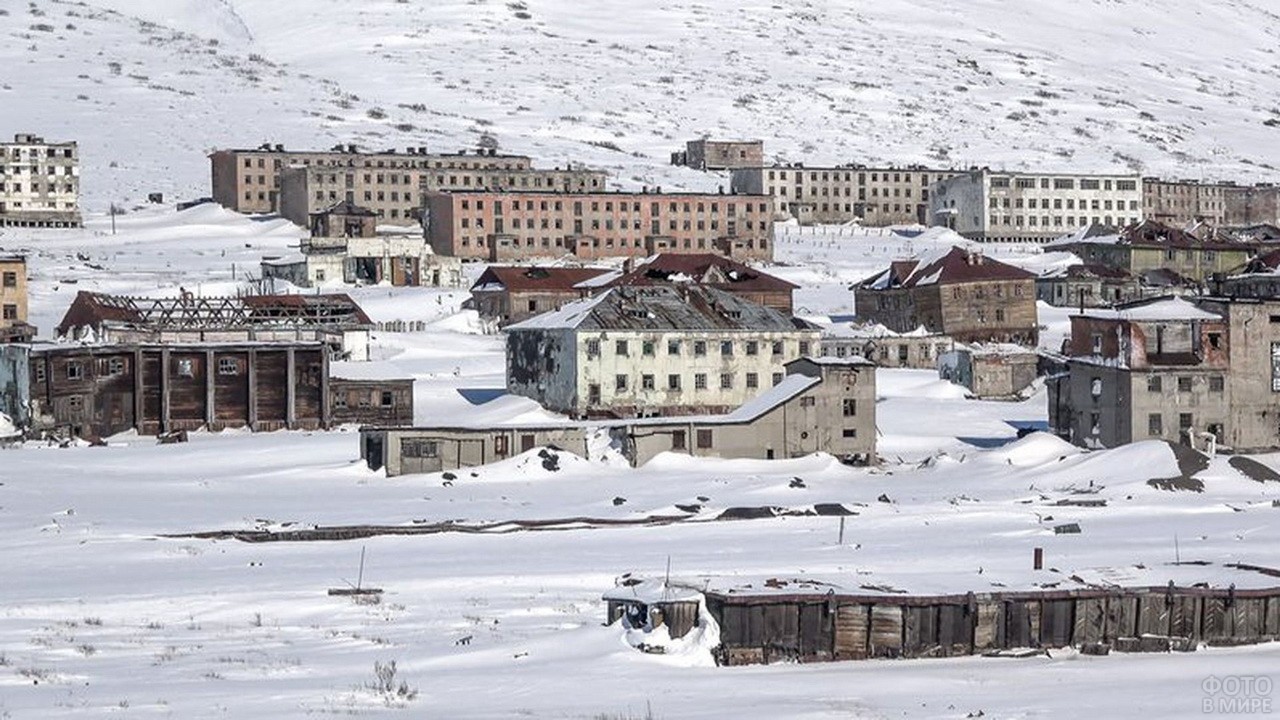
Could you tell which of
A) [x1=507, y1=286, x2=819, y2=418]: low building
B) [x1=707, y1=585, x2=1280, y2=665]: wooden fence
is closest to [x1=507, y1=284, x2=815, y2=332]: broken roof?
[x1=507, y1=286, x2=819, y2=418]: low building

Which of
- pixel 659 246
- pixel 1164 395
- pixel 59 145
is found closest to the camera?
pixel 1164 395

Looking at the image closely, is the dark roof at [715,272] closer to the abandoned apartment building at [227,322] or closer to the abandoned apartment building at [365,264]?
the abandoned apartment building at [227,322]

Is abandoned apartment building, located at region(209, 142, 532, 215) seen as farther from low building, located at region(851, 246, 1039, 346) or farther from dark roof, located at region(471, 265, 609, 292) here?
low building, located at region(851, 246, 1039, 346)

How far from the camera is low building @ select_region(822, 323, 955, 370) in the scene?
9562 centimetres

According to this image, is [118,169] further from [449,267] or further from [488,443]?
[488,443]

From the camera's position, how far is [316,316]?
89.7m

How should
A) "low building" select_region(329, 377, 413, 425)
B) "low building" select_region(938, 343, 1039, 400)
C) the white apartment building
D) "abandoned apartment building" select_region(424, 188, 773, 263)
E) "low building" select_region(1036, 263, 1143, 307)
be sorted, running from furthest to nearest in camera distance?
the white apartment building < "abandoned apartment building" select_region(424, 188, 773, 263) < "low building" select_region(1036, 263, 1143, 307) < "low building" select_region(938, 343, 1039, 400) < "low building" select_region(329, 377, 413, 425)

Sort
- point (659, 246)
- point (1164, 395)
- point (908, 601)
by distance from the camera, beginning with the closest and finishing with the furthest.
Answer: point (908, 601) → point (1164, 395) → point (659, 246)

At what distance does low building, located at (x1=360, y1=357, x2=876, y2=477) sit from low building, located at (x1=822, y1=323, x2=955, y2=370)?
1086 inches

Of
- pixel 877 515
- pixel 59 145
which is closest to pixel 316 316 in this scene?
pixel 877 515

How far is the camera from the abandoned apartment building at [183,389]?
237 feet

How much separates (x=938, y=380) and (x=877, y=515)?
36.8 meters

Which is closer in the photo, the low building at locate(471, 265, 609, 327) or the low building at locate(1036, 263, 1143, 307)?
the low building at locate(471, 265, 609, 327)

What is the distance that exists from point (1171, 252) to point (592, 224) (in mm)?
38347
